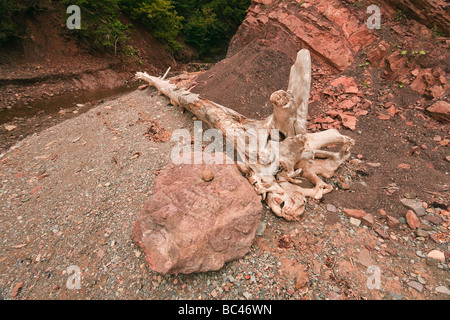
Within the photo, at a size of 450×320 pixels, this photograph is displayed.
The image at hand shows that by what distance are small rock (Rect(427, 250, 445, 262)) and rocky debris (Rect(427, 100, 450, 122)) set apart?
3116 mm

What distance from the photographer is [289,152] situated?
11.9 feet

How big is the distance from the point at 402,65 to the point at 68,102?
1038 centimetres

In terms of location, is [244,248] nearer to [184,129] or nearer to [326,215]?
[326,215]

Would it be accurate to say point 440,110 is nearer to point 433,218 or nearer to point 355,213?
point 433,218

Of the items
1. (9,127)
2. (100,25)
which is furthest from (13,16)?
(9,127)

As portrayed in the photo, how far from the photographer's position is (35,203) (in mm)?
3893

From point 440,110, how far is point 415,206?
2547mm

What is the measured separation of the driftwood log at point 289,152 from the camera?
3.32 meters

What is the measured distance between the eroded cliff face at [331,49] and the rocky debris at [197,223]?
11.2 ft

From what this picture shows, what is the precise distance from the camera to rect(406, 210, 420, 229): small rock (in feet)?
9.70

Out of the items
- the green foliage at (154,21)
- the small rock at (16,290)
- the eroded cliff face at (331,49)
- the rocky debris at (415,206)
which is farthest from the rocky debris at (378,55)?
the green foliage at (154,21)

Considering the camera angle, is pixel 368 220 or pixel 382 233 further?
pixel 368 220

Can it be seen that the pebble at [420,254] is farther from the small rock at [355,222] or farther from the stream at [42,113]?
the stream at [42,113]

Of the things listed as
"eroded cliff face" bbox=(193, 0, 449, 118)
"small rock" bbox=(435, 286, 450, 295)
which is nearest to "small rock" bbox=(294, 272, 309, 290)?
"small rock" bbox=(435, 286, 450, 295)
